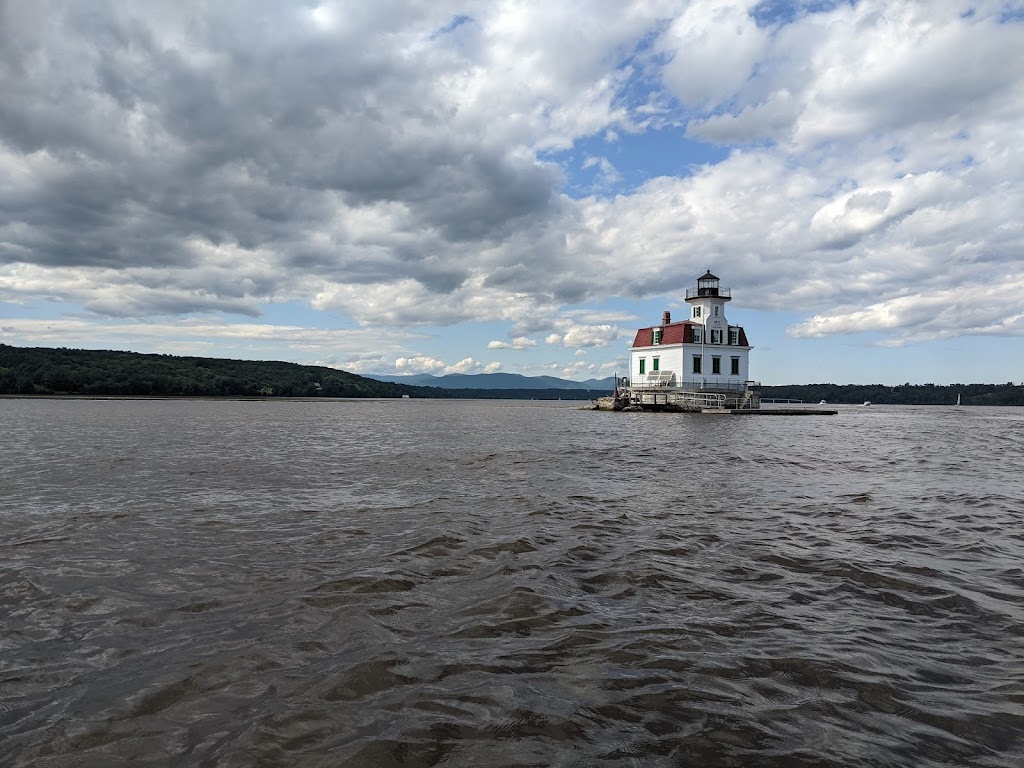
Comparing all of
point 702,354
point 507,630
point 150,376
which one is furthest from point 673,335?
point 150,376

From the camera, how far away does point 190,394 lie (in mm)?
127938

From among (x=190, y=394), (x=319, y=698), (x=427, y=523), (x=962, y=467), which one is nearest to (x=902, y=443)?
(x=962, y=467)

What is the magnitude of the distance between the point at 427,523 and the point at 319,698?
6.22 metres

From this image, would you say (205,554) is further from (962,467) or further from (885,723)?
(962,467)

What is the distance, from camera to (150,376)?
401 feet

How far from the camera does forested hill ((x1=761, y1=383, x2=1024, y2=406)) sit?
171375 mm

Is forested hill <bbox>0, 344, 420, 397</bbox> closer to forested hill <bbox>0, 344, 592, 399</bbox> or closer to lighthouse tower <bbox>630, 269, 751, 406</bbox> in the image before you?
forested hill <bbox>0, 344, 592, 399</bbox>

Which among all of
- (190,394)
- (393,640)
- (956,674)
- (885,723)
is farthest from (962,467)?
(190,394)

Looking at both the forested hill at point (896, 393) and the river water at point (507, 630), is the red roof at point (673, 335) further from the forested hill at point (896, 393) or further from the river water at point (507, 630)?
the forested hill at point (896, 393)

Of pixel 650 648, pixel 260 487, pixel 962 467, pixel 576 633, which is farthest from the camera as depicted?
pixel 962 467

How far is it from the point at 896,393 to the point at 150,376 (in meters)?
218

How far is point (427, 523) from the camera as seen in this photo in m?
10.4

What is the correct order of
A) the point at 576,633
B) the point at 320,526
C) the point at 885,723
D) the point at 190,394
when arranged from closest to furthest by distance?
the point at 885,723
the point at 576,633
the point at 320,526
the point at 190,394

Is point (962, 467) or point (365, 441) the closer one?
point (962, 467)
